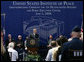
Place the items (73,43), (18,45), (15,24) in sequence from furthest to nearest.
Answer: (15,24), (18,45), (73,43)

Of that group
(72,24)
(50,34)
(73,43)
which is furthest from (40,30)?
(73,43)

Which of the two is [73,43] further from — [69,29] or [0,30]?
[69,29]

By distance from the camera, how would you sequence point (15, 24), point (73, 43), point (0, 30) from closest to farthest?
1. point (0, 30)
2. point (73, 43)
3. point (15, 24)

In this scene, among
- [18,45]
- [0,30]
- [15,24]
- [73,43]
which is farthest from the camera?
[15,24]

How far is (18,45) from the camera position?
1571cm

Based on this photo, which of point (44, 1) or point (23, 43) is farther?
point (44, 1)

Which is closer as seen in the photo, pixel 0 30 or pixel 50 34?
pixel 0 30

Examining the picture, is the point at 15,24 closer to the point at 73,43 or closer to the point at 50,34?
the point at 50,34

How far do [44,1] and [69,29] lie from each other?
2.09 m

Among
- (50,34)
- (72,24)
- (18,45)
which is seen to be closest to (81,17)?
(72,24)

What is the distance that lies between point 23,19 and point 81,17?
10.3 feet

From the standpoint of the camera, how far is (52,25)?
733 inches

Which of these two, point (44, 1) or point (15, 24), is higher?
point (44, 1)

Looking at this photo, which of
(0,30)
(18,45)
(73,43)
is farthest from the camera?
(18,45)
